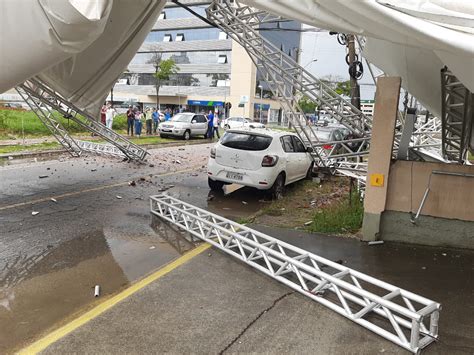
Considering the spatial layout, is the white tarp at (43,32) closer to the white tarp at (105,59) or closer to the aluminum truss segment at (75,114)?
the white tarp at (105,59)

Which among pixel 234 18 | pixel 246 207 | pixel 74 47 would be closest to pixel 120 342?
pixel 74 47

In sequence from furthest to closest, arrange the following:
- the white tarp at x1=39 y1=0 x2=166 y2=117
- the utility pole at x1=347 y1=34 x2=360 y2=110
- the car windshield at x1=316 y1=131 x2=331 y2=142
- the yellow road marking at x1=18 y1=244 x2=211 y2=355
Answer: the car windshield at x1=316 y1=131 x2=331 y2=142 < the utility pole at x1=347 y1=34 x2=360 y2=110 < the white tarp at x1=39 y1=0 x2=166 y2=117 < the yellow road marking at x1=18 y1=244 x2=211 y2=355

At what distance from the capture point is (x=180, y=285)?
4809mm

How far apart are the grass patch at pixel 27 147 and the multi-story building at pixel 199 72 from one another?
38.6m

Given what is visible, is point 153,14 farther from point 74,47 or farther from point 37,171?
point 37,171

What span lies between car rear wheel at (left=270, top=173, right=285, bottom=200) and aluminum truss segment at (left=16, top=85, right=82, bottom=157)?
8.19m

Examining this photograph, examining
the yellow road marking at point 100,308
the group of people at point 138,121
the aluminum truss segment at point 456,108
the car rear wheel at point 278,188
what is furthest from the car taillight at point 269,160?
the group of people at point 138,121

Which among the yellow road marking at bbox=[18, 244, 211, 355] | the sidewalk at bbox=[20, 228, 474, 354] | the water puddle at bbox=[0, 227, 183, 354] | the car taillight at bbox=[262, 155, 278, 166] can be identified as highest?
the car taillight at bbox=[262, 155, 278, 166]

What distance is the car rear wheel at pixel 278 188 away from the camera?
32.4 ft

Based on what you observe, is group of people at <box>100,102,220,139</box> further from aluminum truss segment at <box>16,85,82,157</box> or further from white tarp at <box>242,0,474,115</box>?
white tarp at <box>242,0,474,115</box>

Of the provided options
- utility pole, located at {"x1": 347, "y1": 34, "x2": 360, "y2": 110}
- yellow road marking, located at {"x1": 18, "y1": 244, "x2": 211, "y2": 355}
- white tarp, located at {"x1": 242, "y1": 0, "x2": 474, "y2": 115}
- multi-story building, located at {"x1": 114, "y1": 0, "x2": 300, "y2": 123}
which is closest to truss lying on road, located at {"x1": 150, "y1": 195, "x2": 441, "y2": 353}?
yellow road marking, located at {"x1": 18, "y1": 244, "x2": 211, "y2": 355}

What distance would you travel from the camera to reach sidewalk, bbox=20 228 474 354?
3627 millimetres

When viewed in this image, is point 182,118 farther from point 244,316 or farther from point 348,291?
point 244,316

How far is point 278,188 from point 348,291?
5498 mm
